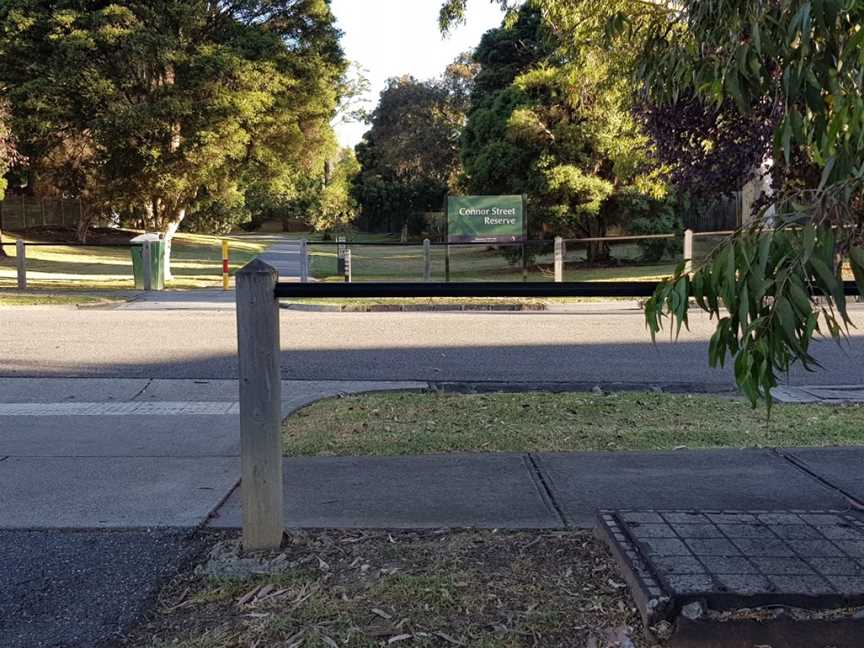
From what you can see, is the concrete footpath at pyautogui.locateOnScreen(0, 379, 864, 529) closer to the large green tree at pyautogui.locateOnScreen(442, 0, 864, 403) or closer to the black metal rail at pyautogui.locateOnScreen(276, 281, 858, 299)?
the black metal rail at pyautogui.locateOnScreen(276, 281, 858, 299)

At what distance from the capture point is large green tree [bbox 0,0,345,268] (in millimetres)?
23422

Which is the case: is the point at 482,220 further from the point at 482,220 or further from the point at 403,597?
the point at 403,597

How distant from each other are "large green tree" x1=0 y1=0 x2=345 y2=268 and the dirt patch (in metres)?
20.8

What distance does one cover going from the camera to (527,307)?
17188mm

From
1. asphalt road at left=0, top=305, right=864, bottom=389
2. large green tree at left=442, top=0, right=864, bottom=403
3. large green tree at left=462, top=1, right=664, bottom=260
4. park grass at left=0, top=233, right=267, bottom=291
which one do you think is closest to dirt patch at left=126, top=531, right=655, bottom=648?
large green tree at left=442, top=0, right=864, bottom=403

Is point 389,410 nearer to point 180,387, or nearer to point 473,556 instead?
point 180,387

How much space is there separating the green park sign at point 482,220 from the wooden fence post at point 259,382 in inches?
767

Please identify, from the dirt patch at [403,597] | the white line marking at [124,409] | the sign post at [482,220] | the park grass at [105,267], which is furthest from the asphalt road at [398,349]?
the sign post at [482,220]

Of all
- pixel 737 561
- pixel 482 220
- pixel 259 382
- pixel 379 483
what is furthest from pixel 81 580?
pixel 482 220

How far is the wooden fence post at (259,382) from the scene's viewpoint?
345 cm

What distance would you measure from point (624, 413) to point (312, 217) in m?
62.9

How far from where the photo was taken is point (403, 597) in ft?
10.9

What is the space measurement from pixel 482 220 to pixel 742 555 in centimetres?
1988

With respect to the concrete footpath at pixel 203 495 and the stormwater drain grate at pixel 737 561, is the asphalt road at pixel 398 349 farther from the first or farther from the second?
the stormwater drain grate at pixel 737 561
